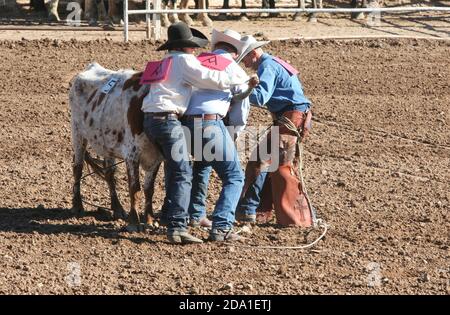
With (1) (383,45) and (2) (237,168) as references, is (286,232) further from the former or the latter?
(1) (383,45)

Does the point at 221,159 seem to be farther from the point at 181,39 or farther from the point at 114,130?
the point at 114,130

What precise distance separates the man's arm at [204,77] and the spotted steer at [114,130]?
59 cm

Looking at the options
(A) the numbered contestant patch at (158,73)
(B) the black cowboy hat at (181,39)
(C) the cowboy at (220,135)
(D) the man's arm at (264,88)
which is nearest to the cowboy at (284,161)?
(D) the man's arm at (264,88)

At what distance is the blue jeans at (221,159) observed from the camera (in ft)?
29.6

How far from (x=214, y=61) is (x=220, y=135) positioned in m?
0.56

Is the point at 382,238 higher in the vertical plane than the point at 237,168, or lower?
lower

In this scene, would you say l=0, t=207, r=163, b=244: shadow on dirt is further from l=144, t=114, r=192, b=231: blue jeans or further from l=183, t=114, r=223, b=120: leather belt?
l=183, t=114, r=223, b=120: leather belt

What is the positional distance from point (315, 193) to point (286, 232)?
1314 mm

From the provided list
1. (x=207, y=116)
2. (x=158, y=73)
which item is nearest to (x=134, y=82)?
(x=158, y=73)

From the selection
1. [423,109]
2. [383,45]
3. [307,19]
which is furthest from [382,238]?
[307,19]

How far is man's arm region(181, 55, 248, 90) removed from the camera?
8.85 meters

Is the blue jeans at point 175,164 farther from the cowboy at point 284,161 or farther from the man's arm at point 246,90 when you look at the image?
the cowboy at point 284,161

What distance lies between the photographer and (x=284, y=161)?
989cm

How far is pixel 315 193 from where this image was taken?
10.9 metres
